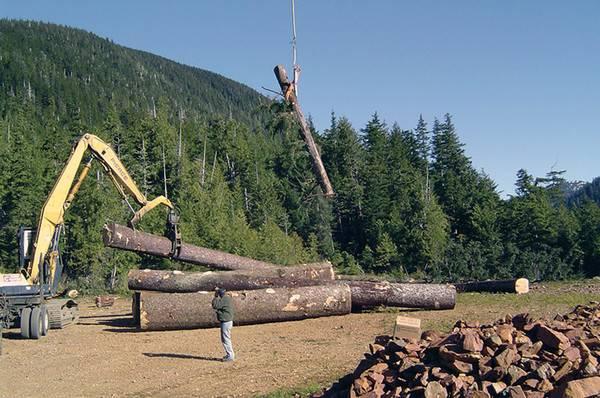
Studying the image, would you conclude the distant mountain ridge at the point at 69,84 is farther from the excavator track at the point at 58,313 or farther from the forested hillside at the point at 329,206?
the excavator track at the point at 58,313

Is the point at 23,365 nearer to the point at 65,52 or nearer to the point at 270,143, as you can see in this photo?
the point at 270,143

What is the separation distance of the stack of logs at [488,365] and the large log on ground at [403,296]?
27.3ft

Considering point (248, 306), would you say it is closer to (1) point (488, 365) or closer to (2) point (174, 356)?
(2) point (174, 356)

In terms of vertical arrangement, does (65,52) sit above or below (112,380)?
above

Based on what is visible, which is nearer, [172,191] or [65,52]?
[172,191]

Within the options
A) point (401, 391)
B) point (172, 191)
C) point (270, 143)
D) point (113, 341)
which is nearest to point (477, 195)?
point (172, 191)

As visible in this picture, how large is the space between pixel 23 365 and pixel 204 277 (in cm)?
632

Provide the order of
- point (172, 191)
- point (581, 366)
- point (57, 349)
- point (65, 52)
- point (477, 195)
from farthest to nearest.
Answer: point (65, 52) < point (477, 195) < point (172, 191) < point (57, 349) < point (581, 366)

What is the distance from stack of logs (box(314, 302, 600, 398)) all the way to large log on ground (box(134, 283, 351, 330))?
779 centimetres

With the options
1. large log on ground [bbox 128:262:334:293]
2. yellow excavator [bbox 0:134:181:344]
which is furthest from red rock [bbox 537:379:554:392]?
yellow excavator [bbox 0:134:181:344]

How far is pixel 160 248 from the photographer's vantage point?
69.9ft

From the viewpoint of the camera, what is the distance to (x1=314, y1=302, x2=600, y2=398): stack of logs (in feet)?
24.9

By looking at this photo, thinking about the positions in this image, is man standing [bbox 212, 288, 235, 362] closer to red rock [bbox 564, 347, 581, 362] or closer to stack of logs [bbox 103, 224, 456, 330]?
stack of logs [bbox 103, 224, 456, 330]

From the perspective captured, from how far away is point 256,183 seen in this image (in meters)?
72.3
